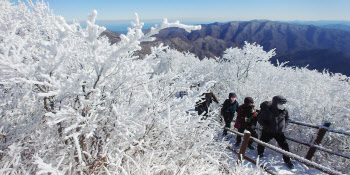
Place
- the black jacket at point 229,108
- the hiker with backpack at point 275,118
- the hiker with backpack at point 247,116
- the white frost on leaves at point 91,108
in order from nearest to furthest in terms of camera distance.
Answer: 1. the white frost on leaves at point 91,108
2. the hiker with backpack at point 275,118
3. the hiker with backpack at point 247,116
4. the black jacket at point 229,108

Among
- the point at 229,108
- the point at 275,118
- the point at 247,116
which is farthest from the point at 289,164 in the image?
the point at 229,108

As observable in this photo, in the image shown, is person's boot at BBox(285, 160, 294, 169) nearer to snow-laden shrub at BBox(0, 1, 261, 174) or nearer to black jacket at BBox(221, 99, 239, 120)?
black jacket at BBox(221, 99, 239, 120)

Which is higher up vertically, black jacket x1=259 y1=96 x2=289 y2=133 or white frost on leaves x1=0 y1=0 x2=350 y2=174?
white frost on leaves x1=0 y1=0 x2=350 y2=174

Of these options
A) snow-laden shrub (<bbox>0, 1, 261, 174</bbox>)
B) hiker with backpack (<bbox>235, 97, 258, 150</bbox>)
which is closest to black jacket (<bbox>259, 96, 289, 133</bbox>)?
hiker with backpack (<bbox>235, 97, 258, 150</bbox>)

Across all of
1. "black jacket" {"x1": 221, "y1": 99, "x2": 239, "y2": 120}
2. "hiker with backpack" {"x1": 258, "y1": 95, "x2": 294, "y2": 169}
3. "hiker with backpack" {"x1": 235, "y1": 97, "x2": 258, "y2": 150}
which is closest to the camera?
"hiker with backpack" {"x1": 258, "y1": 95, "x2": 294, "y2": 169}

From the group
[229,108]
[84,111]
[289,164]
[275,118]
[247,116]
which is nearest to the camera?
[84,111]

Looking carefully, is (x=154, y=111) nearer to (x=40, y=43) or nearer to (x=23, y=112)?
(x=40, y=43)

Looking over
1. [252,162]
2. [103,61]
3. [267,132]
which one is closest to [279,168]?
[252,162]

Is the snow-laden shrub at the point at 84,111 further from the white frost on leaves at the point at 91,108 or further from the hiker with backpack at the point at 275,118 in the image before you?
the hiker with backpack at the point at 275,118

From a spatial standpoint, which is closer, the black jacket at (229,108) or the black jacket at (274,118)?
the black jacket at (274,118)

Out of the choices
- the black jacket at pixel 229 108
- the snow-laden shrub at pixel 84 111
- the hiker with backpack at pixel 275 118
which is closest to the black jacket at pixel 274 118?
the hiker with backpack at pixel 275 118

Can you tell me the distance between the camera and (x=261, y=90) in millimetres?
9352

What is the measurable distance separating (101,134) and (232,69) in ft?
55.5

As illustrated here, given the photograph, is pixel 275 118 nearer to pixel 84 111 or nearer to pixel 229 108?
pixel 229 108
